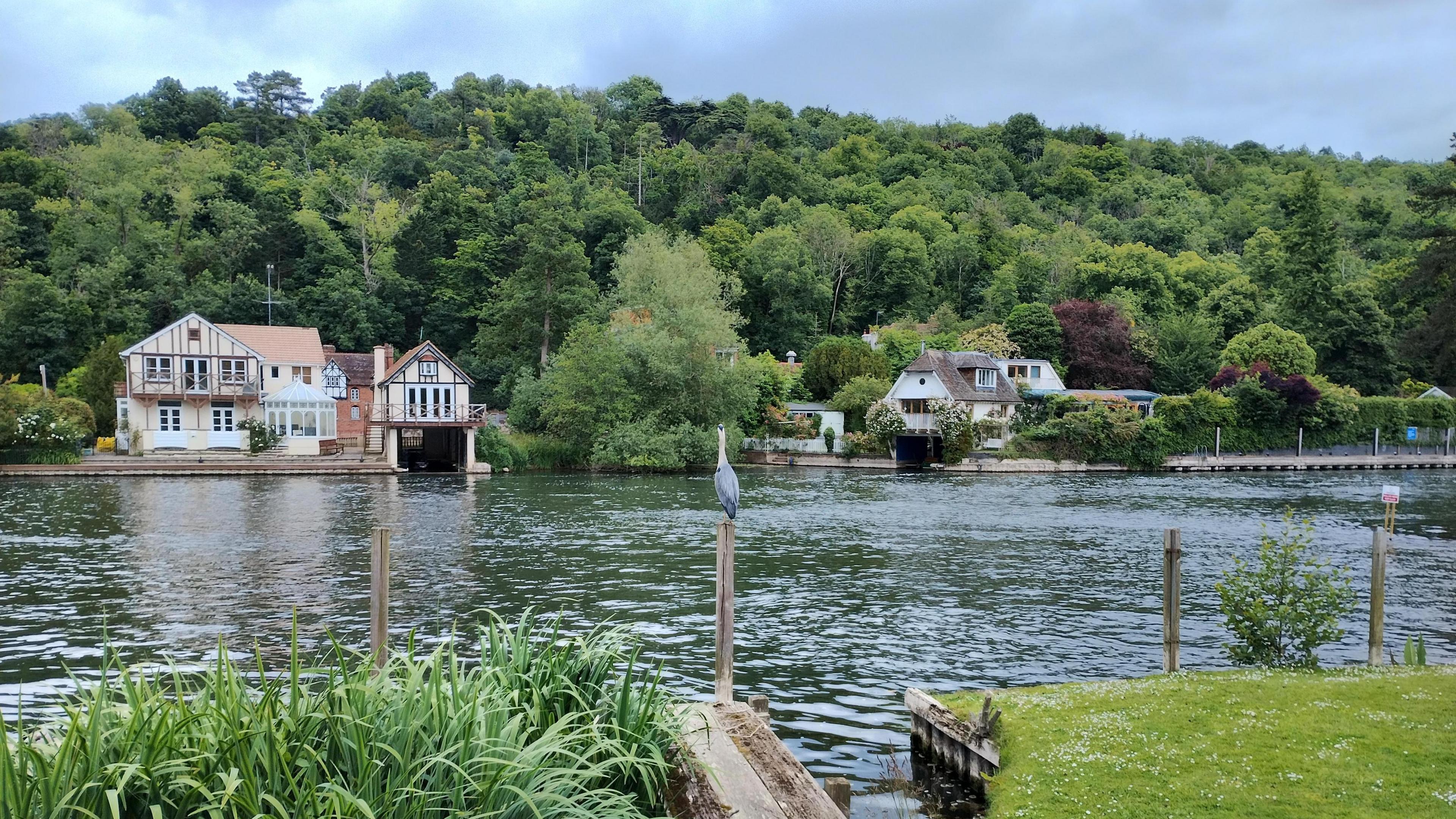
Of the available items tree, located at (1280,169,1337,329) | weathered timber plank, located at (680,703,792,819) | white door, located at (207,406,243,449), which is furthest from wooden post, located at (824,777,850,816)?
tree, located at (1280,169,1337,329)

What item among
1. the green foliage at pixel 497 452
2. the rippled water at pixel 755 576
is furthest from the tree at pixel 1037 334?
the green foliage at pixel 497 452

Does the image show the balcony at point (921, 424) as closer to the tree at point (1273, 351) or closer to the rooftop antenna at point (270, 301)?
the tree at point (1273, 351)

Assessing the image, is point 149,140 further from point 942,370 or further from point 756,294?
point 942,370

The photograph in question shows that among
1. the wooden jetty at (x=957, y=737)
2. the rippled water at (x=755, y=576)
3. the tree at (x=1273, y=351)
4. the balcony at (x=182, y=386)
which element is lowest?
the rippled water at (x=755, y=576)

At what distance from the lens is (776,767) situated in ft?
26.7

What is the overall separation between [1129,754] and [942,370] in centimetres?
5739

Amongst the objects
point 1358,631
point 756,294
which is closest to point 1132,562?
point 1358,631

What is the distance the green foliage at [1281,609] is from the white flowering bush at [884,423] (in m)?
50.8

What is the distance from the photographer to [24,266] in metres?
78.5

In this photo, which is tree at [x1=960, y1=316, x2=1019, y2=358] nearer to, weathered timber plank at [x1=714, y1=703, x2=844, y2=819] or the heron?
the heron

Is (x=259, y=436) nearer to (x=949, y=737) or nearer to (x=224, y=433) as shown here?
(x=224, y=433)

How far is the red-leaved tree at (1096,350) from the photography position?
7869 centimetres

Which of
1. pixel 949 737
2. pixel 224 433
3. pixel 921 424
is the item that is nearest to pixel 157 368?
pixel 224 433

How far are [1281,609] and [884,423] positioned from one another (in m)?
51.5
